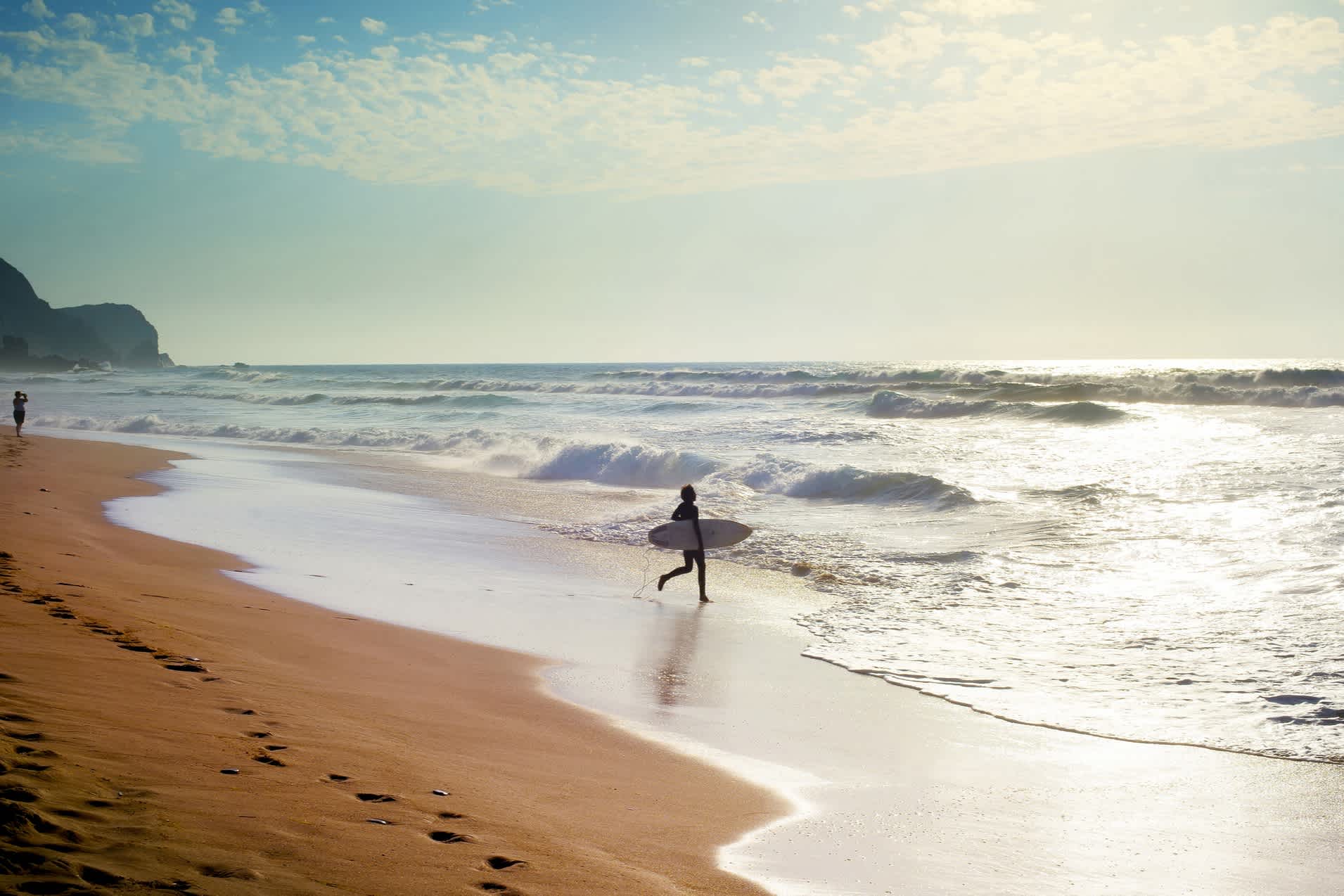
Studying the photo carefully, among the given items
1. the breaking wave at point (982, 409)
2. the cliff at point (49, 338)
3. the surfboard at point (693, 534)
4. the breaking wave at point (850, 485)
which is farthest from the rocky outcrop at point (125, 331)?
the surfboard at point (693, 534)

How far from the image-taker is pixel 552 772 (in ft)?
16.1

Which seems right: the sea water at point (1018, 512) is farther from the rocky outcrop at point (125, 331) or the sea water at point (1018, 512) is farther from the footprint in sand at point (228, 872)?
the rocky outcrop at point (125, 331)

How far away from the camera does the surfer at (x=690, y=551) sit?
1077 centimetres

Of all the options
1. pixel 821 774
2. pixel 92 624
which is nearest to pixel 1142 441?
pixel 821 774

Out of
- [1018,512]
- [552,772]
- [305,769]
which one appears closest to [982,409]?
[1018,512]

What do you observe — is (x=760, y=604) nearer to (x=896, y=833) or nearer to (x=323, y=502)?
(x=896, y=833)

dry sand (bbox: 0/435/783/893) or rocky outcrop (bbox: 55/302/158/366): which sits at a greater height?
rocky outcrop (bbox: 55/302/158/366)

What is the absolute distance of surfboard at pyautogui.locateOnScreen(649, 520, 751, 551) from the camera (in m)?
11.2

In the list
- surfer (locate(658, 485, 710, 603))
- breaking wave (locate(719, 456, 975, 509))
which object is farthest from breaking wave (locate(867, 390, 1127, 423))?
surfer (locate(658, 485, 710, 603))

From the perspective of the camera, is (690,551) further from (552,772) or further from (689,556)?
(552,772)

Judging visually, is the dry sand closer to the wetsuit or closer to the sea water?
the sea water

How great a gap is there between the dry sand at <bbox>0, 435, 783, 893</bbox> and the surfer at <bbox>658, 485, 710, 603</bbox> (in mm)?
3472

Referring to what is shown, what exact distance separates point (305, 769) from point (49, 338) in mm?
153918

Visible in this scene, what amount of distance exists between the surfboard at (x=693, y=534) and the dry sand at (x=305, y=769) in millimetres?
3915
